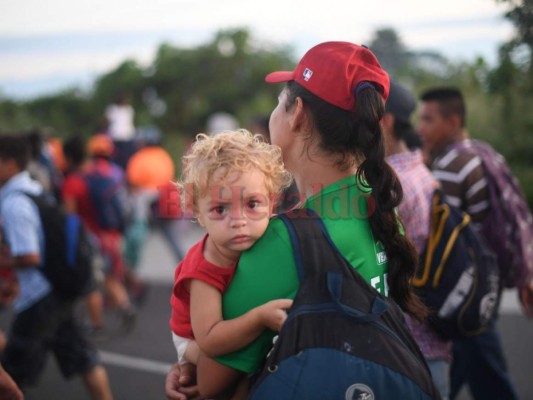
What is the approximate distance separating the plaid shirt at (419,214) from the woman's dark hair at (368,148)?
0.98m

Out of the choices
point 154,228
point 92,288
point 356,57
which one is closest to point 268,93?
point 154,228

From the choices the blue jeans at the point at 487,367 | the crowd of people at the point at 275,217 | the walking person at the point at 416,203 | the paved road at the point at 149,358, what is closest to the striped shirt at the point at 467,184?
the blue jeans at the point at 487,367

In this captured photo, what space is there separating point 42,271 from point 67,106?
723 inches

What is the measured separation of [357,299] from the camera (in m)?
2.02

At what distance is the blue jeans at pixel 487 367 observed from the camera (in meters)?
4.26

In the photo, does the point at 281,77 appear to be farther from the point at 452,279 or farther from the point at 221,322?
the point at 452,279

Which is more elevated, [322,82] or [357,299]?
[322,82]

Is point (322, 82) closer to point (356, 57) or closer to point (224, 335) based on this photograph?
point (356, 57)

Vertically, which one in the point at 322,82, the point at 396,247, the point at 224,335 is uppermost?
the point at 322,82

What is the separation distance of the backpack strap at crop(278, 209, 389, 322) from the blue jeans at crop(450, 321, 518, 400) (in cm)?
244

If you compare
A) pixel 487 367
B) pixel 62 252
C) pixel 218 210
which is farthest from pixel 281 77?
pixel 62 252

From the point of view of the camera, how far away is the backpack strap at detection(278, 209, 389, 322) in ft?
6.49

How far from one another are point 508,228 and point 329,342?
2726 mm

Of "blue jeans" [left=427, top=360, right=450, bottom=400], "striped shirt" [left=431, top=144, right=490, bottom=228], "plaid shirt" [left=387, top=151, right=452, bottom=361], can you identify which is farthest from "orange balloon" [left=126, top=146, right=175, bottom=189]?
"blue jeans" [left=427, top=360, right=450, bottom=400]
